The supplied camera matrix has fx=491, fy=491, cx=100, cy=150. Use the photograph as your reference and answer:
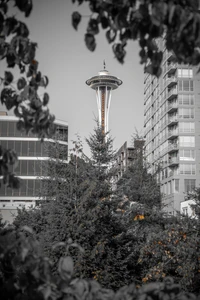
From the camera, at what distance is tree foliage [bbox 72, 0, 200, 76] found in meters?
3.12

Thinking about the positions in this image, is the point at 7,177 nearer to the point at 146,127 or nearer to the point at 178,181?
the point at 178,181

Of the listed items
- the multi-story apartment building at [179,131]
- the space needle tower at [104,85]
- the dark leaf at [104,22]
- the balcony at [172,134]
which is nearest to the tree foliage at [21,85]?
the dark leaf at [104,22]

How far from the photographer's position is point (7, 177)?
11.9 ft

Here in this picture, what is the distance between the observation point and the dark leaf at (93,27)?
3.56 metres

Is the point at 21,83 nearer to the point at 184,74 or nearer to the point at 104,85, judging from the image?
the point at 184,74

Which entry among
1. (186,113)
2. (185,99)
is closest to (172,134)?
(186,113)

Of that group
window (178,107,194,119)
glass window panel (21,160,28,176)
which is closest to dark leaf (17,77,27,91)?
glass window panel (21,160,28,176)

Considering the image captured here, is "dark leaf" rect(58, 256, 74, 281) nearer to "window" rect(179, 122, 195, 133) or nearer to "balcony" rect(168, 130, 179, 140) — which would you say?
"balcony" rect(168, 130, 179, 140)

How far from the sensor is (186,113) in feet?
263

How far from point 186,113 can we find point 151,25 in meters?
78.3

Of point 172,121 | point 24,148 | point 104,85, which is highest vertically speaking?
point 104,85

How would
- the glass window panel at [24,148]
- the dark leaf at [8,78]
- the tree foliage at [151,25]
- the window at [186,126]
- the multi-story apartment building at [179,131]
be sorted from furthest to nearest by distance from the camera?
the window at [186,126] < the multi-story apartment building at [179,131] < the glass window panel at [24,148] < the dark leaf at [8,78] < the tree foliage at [151,25]

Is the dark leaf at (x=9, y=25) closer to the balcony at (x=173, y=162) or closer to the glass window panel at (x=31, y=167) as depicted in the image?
the glass window panel at (x=31, y=167)

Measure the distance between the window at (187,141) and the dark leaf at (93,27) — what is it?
7637 cm
